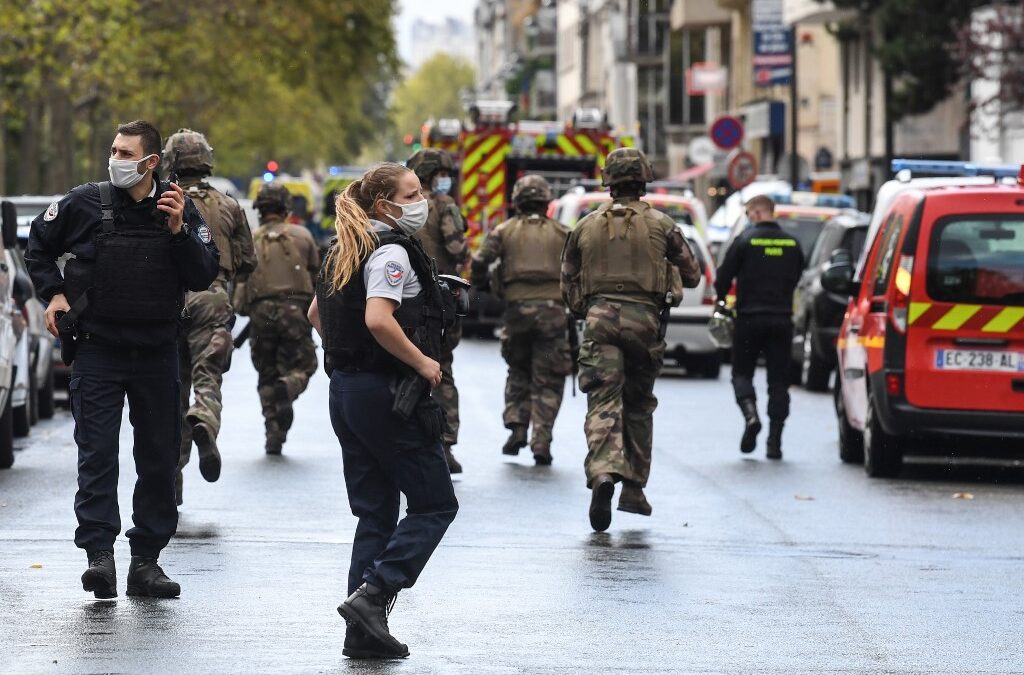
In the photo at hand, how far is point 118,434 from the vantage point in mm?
8781

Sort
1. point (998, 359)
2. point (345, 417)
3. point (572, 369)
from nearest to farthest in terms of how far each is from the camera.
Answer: point (345, 417), point (998, 359), point (572, 369)

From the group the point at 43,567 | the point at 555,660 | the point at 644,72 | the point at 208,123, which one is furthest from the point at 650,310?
the point at 644,72

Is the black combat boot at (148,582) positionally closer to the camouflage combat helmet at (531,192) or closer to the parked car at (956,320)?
the parked car at (956,320)

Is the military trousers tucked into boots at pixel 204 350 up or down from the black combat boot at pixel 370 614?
up

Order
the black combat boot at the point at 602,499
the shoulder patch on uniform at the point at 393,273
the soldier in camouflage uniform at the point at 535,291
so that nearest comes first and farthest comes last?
the shoulder patch on uniform at the point at 393,273
the black combat boot at the point at 602,499
the soldier in camouflage uniform at the point at 535,291

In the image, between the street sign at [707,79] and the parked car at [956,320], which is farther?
the street sign at [707,79]

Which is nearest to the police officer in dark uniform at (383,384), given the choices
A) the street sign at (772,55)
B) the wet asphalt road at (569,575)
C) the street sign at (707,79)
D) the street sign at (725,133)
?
the wet asphalt road at (569,575)

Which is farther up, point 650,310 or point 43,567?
point 650,310

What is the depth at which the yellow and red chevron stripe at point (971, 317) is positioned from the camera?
1363 cm

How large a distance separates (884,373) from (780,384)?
189 cm

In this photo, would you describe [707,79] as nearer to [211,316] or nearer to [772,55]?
[772,55]

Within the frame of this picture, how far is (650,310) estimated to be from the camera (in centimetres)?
1159

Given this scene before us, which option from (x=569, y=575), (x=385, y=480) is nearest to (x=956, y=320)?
(x=569, y=575)

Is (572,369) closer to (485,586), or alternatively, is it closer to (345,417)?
(485,586)
